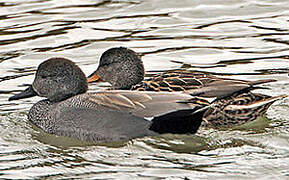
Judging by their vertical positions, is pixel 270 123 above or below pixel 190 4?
below

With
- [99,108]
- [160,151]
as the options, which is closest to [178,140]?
[160,151]

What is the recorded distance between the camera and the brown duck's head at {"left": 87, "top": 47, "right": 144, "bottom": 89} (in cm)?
955

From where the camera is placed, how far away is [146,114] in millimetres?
8148

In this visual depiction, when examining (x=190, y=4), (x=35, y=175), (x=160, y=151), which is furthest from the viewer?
(x=190, y=4)

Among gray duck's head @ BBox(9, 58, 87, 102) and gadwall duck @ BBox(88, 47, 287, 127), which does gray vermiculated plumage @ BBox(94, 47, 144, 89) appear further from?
gray duck's head @ BBox(9, 58, 87, 102)

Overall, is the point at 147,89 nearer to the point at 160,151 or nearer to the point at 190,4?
the point at 160,151

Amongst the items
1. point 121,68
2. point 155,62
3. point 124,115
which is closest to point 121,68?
point 121,68

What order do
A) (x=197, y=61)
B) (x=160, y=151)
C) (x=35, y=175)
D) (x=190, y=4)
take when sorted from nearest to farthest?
1. (x=35, y=175)
2. (x=160, y=151)
3. (x=197, y=61)
4. (x=190, y=4)

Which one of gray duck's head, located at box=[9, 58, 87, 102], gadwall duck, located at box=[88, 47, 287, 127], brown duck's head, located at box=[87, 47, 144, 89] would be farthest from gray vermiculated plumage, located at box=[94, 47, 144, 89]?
gray duck's head, located at box=[9, 58, 87, 102]

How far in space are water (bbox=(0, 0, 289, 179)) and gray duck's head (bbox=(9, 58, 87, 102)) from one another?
51cm

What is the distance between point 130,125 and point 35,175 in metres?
1.30

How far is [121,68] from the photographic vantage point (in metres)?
9.61

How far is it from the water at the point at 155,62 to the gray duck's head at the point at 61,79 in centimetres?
51

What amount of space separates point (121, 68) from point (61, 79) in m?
1.02
